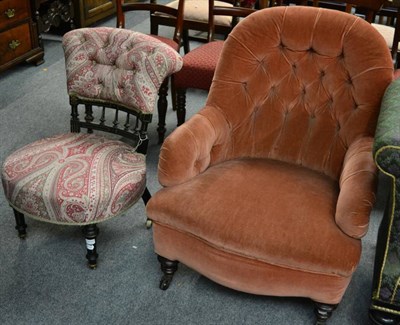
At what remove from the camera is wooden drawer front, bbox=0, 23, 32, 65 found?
124 inches

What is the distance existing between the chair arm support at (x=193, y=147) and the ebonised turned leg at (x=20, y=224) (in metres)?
0.66

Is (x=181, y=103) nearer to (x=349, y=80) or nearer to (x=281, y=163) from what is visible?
(x=281, y=163)

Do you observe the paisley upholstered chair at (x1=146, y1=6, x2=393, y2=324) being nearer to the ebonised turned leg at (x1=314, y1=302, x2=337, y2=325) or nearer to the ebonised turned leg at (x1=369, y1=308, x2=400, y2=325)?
the ebonised turned leg at (x1=314, y1=302, x2=337, y2=325)

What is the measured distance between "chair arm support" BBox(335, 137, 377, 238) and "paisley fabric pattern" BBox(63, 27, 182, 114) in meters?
0.77

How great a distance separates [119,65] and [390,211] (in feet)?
3.65

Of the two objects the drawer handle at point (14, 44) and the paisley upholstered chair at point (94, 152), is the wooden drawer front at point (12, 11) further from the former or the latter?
the paisley upholstered chair at point (94, 152)

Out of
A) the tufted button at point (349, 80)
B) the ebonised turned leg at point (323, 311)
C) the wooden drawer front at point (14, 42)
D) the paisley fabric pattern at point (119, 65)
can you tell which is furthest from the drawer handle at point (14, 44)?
the ebonised turned leg at point (323, 311)

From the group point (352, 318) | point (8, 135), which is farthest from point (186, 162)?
point (8, 135)

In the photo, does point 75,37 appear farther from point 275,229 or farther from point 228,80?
point 275,229

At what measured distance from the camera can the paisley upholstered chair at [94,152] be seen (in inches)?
66.8

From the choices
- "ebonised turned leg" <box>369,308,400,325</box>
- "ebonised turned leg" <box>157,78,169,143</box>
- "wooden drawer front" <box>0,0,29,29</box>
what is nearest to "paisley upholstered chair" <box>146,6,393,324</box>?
"ebonised turned leg" <box>369,308,400,325</box>

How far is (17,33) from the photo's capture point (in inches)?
128

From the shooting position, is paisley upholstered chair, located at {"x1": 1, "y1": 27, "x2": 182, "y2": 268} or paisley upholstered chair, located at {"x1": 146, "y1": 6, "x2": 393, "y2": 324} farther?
paisley upholstered chair, located at {"x1": 1, "y1": 27, "x2": 182, "y2": 268}

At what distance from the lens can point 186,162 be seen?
5.37 ft
